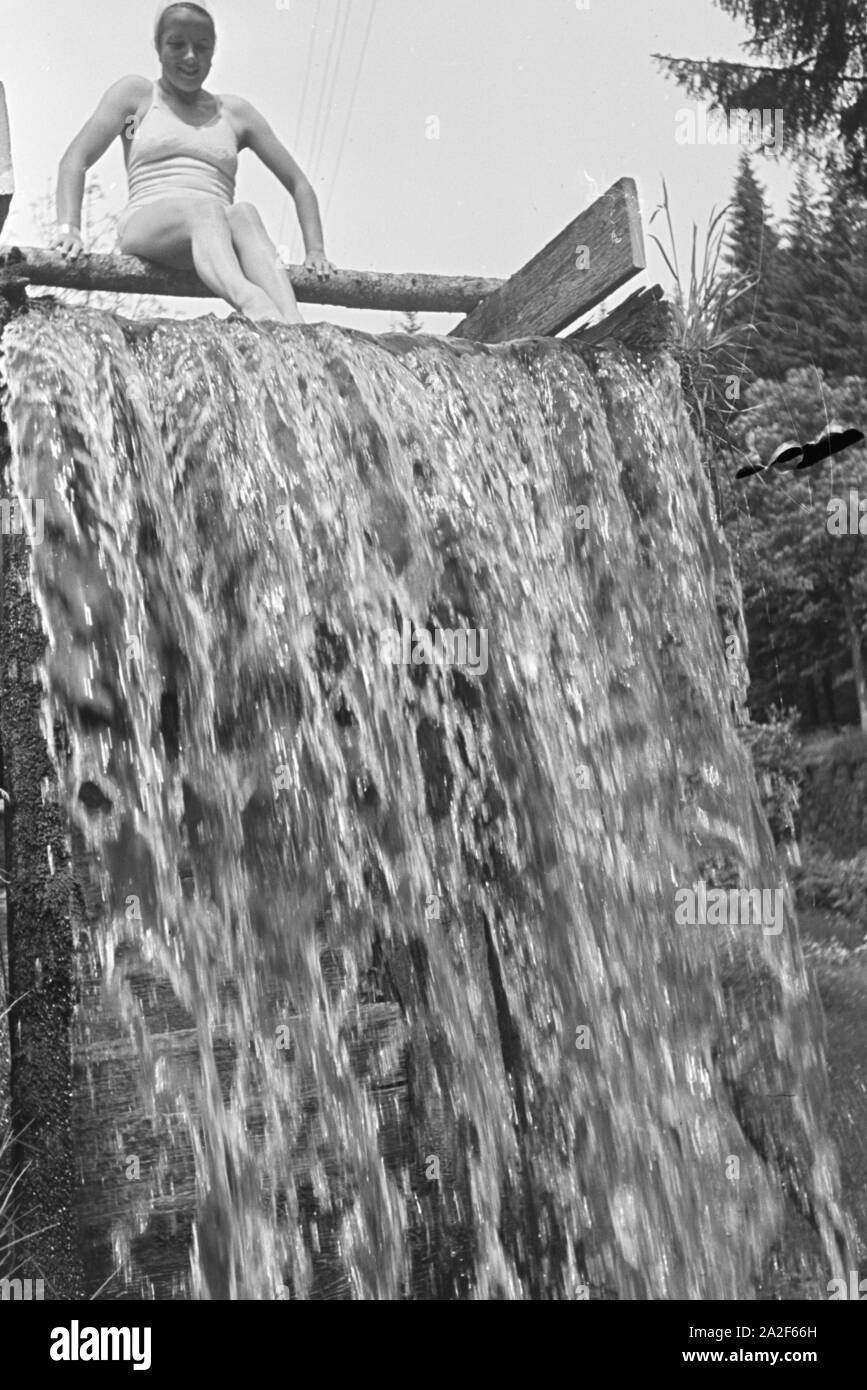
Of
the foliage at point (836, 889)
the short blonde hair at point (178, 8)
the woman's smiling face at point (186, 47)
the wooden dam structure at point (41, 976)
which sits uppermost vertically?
the short blonde hair at point (178, 8)

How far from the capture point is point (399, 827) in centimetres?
386

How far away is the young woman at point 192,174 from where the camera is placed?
465 cm

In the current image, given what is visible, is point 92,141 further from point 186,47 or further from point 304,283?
point 304,283

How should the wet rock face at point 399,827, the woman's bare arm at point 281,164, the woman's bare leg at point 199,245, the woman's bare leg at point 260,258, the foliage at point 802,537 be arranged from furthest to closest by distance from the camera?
the foliage at point 802,537, the woman's bare arm at point 281,164, the woman's bare leg at point 260,258, the woman's bare leg at point 199,245, the wet rock face at point 399,827

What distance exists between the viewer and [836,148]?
48.9 feet

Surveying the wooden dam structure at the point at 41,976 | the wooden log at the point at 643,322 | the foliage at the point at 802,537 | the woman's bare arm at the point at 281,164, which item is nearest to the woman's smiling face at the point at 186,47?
the woman's bare arm at the point at 281,164

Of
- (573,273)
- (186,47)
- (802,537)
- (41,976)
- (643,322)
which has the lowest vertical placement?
(41,976)

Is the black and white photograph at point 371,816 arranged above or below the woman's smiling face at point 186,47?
below

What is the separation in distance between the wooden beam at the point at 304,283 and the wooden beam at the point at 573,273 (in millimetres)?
142

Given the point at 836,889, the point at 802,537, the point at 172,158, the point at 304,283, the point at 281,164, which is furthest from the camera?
the point at 802,537

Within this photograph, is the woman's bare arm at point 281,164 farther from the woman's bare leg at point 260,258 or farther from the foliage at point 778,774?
the foliage at point 778,774

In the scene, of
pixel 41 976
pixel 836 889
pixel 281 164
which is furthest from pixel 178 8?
pixel 836 889

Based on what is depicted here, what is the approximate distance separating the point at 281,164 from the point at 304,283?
26.3 inches
